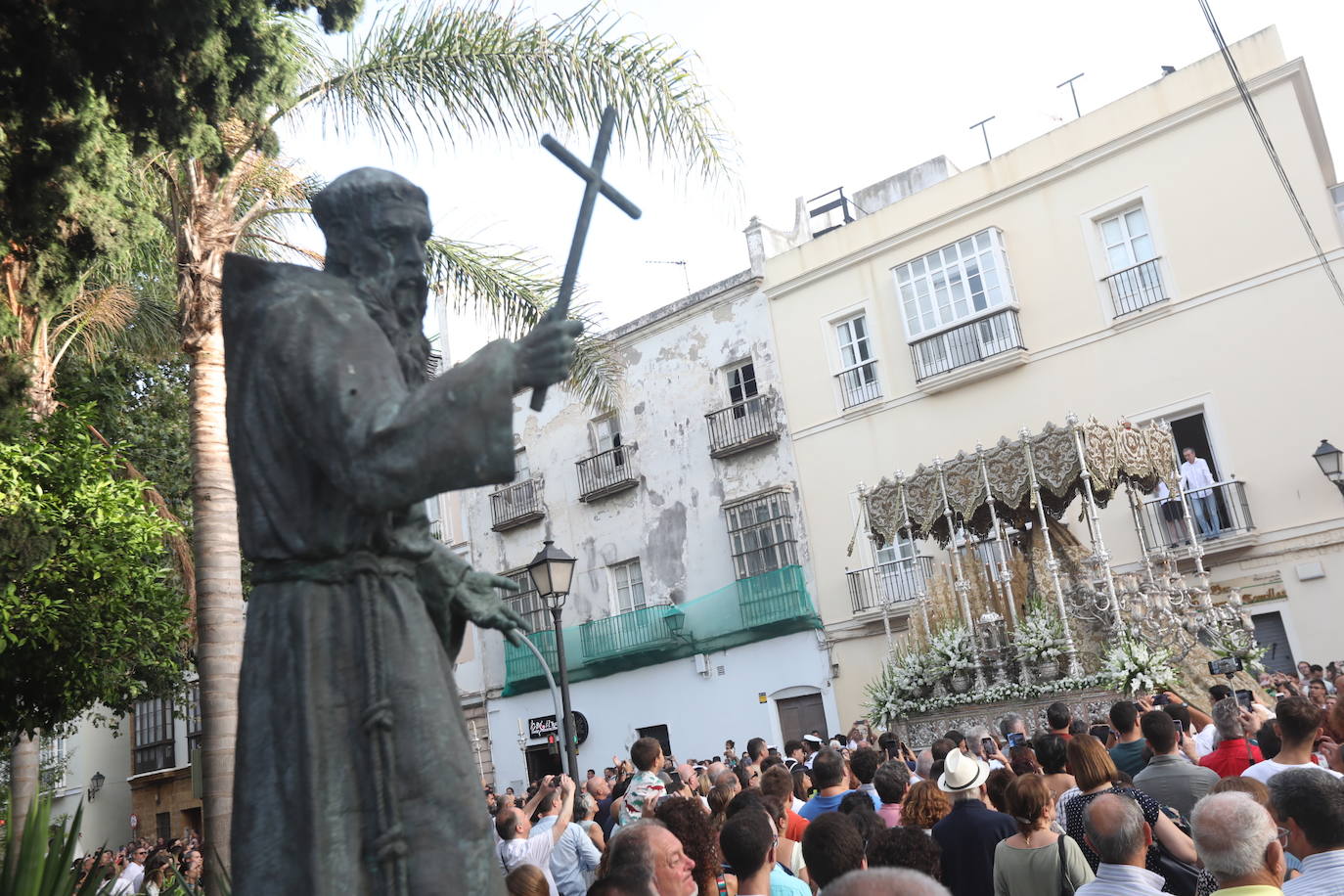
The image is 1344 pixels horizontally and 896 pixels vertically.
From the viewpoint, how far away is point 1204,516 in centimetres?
1731

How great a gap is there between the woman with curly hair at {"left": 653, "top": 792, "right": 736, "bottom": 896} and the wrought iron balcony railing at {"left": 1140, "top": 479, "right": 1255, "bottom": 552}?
13929mm

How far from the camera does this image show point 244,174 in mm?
9406

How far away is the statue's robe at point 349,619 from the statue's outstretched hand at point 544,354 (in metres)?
0.04

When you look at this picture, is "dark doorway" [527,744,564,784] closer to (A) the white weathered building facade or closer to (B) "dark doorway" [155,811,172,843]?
(A) the white weathered building facade

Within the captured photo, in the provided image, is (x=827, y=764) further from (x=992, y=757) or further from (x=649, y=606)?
(x=649, y=606)

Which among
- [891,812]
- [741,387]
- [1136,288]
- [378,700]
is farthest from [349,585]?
[741,387]

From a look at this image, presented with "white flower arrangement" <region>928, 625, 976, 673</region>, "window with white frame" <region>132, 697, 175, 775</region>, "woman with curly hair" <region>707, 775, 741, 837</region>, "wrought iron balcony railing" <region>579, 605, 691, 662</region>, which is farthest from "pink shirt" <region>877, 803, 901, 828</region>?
"window with white frame" <region>132, 697, 175, 775</region>

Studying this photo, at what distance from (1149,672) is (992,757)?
5.33m

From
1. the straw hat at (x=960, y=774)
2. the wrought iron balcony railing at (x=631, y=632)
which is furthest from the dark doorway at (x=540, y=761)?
the straw hat at (x=960, y=774)

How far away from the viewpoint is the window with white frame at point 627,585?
990 inches

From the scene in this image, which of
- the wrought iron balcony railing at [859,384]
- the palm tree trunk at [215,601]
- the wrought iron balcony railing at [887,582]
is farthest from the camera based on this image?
the wrought iron balcony railing at [859,384]

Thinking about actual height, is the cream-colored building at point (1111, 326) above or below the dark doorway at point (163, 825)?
above

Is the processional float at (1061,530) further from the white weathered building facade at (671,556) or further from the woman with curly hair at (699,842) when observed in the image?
the woman with curly hair at (699,842)

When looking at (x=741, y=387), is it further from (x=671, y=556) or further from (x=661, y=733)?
(x=661, y=733)
